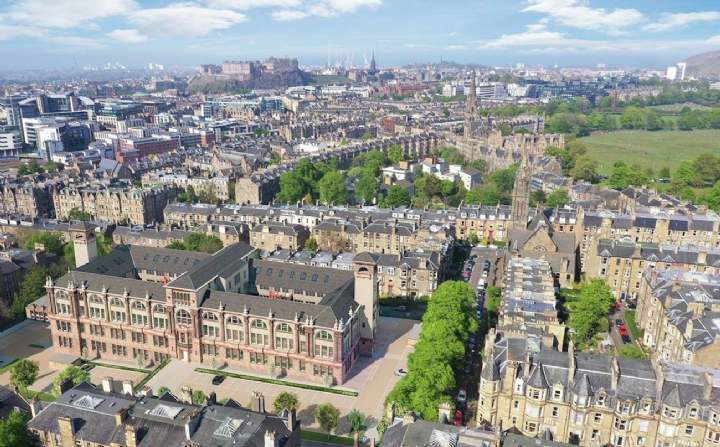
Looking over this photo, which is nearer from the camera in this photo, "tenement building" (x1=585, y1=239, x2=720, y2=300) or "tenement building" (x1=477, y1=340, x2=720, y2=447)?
"tenement building" (x1=477, y1=340, x2=720, y2=447)

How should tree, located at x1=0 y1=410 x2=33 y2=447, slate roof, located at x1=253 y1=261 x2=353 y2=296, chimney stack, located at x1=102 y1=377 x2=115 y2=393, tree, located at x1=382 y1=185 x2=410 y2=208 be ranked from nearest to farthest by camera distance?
1. tree, located at x1=0 y1=410 x2=33 y2=447
2. chimney stack, located at x1=102 y1=377 x2=115 y2=393
3. slate roof, located at x1=253 y1=261 x2=353 y2=296
4. tree, located at x1=382 y1=185 x2=410 y2=208

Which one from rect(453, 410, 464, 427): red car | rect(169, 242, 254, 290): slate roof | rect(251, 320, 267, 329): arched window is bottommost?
rect(453, 410, 464, 427): red car

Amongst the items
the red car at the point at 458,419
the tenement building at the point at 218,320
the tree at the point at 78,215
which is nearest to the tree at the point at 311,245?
the tenement building at the point at 218,320

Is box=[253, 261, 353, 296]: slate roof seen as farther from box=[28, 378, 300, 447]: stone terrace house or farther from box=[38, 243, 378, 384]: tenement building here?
box=[28, 378, 300, 447]: stone terrace house

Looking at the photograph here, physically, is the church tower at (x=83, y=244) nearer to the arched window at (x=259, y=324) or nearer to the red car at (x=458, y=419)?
the arched window at (x=259, y=324)

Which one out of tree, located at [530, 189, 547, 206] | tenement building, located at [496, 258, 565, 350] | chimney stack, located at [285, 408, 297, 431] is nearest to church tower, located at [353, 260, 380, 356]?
tenement building, located at [496, 258, 565, 350]

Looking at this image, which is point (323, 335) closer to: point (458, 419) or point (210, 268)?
point (458, 419)
